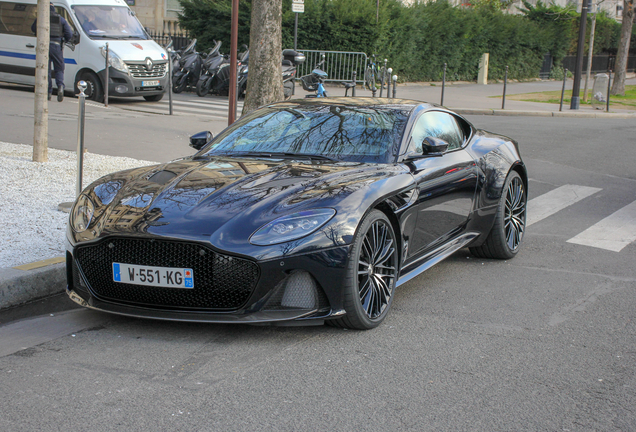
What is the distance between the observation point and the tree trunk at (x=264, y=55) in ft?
37.2

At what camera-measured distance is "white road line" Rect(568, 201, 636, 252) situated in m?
6.61

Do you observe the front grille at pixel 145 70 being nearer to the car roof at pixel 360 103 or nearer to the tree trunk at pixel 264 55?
the tree trunk at pixel 264 55

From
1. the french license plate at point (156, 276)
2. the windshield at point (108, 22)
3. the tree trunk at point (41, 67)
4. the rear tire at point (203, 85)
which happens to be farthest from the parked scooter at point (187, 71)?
the french license plate at point (156, 276)

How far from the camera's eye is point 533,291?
5148mm

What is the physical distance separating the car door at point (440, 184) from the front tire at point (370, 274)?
348mm

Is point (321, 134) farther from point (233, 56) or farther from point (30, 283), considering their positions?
point (233, 56)

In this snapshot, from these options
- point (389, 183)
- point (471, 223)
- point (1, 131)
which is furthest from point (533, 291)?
point (1, 131)

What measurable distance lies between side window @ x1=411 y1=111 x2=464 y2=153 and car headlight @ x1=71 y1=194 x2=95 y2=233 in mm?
2208

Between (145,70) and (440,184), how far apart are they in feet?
44.4

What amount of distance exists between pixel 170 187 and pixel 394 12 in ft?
88.0

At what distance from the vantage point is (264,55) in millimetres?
11453

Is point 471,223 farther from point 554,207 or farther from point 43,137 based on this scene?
point 43,137

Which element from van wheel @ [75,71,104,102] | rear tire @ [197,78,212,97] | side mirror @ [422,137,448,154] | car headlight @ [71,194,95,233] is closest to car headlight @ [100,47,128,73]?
van wheel @ [75,71,104,102]

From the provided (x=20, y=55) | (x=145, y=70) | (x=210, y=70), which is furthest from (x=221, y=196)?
(x=210, y=70)
